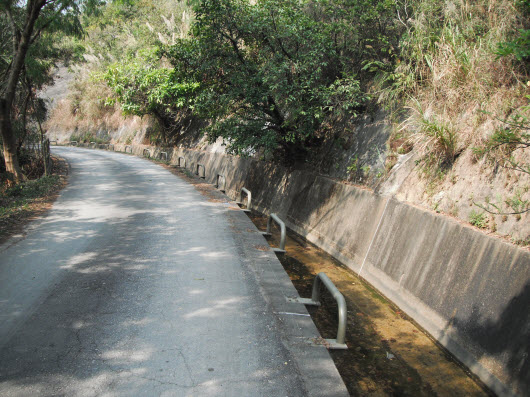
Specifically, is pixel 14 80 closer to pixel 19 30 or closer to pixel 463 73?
pixel 19 30

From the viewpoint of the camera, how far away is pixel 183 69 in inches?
465

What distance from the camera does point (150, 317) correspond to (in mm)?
4738

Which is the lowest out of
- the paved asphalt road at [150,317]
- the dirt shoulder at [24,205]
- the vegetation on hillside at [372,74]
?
the dirt shoulder at [24,205]

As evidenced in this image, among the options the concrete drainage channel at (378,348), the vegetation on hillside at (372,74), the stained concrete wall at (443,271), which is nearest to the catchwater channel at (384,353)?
the concrete drainage channel at (378,348)

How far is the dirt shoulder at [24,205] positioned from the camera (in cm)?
823

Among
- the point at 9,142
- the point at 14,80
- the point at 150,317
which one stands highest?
the point at 14,80

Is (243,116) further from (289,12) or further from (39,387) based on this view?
(39,387)

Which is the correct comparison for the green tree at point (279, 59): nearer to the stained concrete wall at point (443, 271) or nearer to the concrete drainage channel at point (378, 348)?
the stained concrete wall at point (443, 271)

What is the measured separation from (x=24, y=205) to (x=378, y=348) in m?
9.34

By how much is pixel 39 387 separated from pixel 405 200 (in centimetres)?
648

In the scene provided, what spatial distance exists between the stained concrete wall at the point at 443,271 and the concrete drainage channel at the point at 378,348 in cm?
19

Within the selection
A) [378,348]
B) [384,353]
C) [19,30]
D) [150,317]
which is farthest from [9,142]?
[384,353]

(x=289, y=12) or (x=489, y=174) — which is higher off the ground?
(x=289, y=12)

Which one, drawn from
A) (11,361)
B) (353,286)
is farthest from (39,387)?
(353,286)
